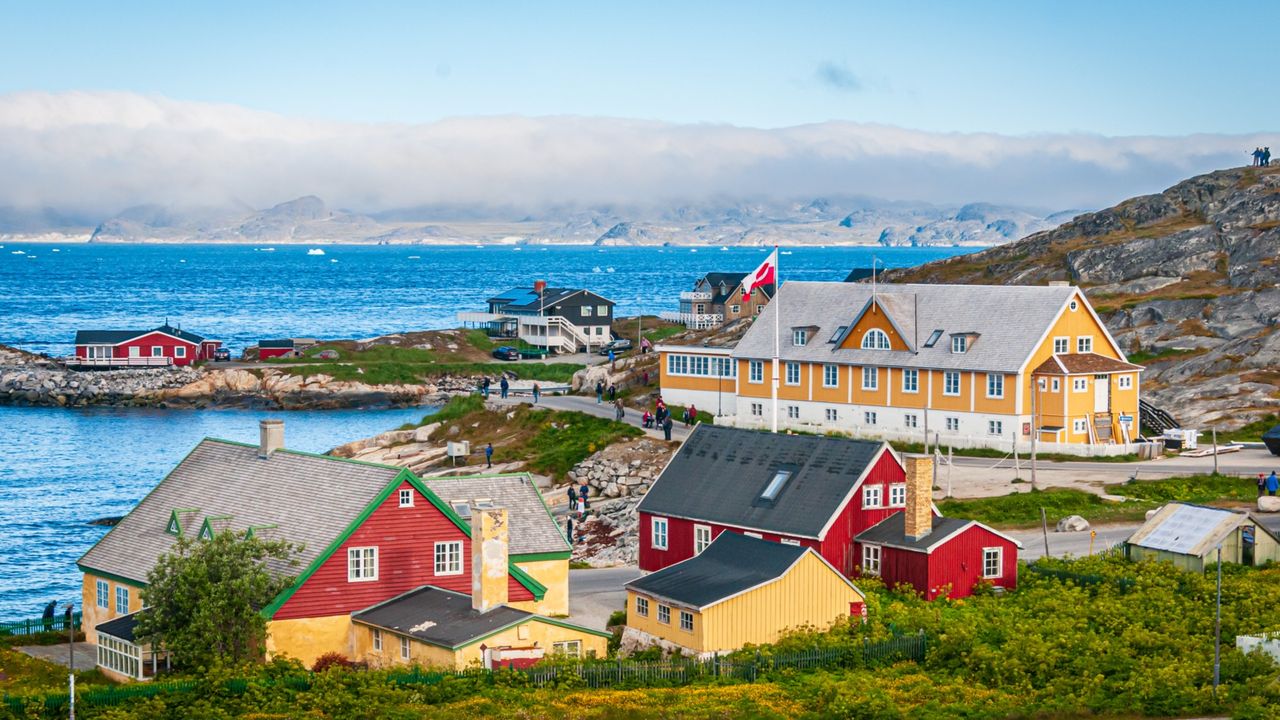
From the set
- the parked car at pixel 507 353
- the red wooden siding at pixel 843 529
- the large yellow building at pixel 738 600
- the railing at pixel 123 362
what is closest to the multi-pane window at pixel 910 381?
the red wooden siding at pixel 843 529

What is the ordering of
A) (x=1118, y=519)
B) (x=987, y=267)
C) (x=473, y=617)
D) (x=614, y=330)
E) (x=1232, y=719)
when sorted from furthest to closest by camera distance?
1. (x=614, y=330)
2. (x=987, y=267)
3. (x=1118, y=519)
4. (x=473, y=617)
5. (x=1232, y=719)

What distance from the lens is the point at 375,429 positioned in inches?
4181

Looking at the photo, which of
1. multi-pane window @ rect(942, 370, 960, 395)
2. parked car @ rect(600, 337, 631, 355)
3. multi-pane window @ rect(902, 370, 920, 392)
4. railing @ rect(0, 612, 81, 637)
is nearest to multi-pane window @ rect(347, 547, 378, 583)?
railing @ rect(0, 612, 81, 637)

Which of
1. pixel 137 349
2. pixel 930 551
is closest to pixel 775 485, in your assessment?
pixel 930 551

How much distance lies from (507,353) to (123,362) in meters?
31.4

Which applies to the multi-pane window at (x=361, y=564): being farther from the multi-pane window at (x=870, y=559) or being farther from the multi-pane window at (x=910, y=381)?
the multi-pane window at (x=910, y=381)

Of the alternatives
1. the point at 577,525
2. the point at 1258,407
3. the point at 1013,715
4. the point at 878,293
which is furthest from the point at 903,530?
the point at 1258,407

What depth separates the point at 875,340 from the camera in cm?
7475

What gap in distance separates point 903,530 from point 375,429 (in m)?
64.3

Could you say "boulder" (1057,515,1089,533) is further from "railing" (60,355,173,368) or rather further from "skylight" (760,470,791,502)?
"railing" (60,355,173,368)

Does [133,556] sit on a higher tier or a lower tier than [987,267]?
A: lower

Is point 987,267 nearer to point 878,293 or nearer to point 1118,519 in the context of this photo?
point 878,293

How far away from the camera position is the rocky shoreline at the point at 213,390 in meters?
120

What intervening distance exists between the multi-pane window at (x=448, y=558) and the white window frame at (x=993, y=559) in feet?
51.5
